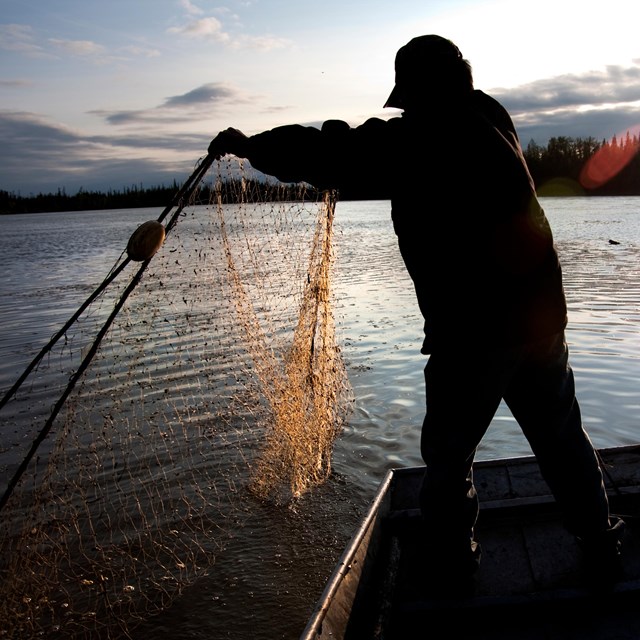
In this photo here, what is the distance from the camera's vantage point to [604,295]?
12.3 meters

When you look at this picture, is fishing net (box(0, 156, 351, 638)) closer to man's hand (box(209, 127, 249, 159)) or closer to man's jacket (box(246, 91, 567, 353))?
man's hand (box(209, 127, 249, 159))

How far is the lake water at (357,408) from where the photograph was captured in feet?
13.3

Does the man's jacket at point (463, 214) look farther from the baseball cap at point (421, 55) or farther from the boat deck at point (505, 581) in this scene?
the boat deck at point (505, 581)

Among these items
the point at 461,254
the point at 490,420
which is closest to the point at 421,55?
the point at 461,254

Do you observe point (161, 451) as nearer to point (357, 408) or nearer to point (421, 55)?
point (357, 408)

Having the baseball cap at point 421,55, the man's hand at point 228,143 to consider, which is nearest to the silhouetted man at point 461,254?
the baseball cap at point 421,55

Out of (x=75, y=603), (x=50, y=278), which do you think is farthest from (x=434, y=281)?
(x=50, y=278)

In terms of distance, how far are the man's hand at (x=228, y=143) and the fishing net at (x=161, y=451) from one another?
16cm

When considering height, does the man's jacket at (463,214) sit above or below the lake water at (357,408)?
above

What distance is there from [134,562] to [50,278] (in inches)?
602

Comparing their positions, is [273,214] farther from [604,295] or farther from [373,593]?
[604,295]

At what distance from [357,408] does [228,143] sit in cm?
439

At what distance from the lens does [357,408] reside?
22.8ft

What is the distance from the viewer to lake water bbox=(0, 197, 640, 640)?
404 centimetres
